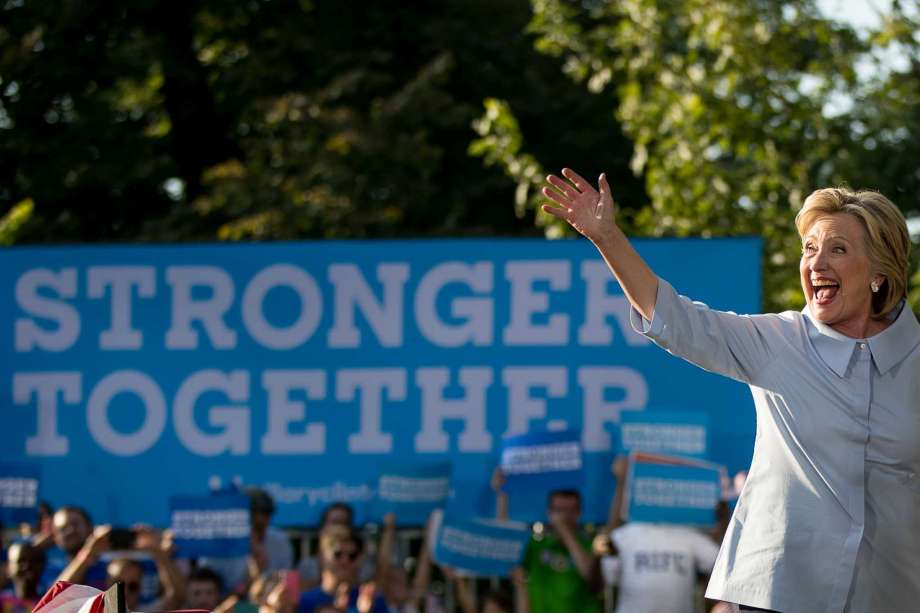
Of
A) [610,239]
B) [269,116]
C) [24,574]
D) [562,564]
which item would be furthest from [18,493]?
[269,116]

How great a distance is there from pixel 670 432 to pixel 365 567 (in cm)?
173

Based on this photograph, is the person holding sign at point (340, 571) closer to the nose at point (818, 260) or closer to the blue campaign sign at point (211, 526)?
the blue campaign sign at point (211, 526)

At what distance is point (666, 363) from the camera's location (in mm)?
9953

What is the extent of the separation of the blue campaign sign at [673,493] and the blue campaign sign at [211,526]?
1995mm

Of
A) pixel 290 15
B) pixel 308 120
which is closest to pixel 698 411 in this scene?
pixel 308 120

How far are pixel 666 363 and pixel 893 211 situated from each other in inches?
261

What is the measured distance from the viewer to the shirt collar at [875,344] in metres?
3.32

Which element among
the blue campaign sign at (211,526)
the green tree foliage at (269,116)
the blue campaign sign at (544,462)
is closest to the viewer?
the blue campaign sign at (211,526)

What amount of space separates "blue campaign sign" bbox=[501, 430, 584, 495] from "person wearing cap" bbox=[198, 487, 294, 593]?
1253mm

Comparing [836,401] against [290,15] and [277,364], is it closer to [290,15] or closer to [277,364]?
[277,364]

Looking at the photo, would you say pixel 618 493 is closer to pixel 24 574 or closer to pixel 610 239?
pixel 24 574

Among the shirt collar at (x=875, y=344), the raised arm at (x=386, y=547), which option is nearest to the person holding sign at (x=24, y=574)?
the raised arm at (x=386, y=547)

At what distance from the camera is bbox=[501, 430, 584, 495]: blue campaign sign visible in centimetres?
931

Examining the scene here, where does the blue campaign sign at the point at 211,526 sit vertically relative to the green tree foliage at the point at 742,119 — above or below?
below
